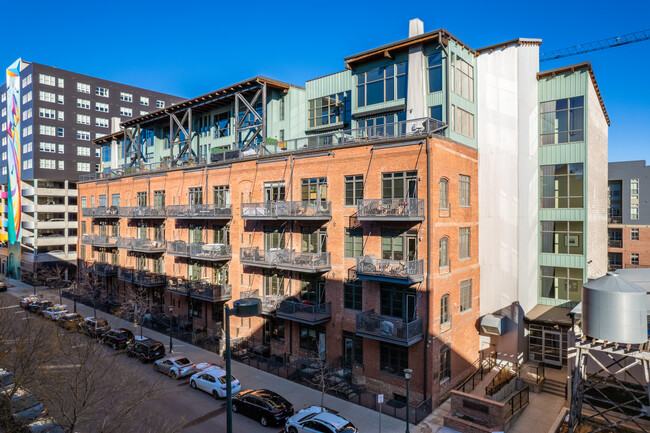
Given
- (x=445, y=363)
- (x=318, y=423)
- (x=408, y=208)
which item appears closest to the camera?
(x=318, y=423)

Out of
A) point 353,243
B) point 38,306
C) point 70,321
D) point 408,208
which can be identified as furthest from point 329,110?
point 38,306

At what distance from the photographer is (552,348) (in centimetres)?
2545

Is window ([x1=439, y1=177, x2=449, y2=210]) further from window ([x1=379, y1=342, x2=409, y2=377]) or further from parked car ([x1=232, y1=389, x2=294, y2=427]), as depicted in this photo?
parked car ([x1=232, y1=389, x2=294, y2=427])

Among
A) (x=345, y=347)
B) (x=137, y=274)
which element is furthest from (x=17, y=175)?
(x=345, y=347)

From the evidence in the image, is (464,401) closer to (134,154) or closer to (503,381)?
(503,381)

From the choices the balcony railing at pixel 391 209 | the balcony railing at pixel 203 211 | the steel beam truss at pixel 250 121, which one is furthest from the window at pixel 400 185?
the balcony railing at pixel 203 211

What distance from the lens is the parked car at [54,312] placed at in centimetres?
3509

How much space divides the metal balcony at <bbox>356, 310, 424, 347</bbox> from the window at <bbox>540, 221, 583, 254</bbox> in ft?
42.0

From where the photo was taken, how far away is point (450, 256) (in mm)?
22172

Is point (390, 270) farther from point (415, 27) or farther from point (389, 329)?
point (415, 27)

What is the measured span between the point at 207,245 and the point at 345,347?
13211 millimetres

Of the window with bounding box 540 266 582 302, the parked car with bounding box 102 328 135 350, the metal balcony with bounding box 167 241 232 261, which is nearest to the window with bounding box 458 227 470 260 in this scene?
the window with bounding box 540 266 582 302

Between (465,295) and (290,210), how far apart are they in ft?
37.9

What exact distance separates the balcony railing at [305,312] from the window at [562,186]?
53.7ft
